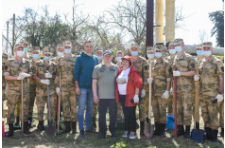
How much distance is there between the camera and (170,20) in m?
19.6

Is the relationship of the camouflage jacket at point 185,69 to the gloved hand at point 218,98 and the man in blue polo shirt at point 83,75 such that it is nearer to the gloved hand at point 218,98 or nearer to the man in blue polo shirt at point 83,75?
the gloved hand at point 218,98

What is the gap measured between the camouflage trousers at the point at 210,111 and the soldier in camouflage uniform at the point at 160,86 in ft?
2.87

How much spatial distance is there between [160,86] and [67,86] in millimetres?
2364

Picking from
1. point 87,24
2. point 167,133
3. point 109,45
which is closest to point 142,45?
point 109,45

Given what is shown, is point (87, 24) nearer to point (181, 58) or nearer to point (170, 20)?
point (170, 20)

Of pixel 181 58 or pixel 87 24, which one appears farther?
pixel 87 24

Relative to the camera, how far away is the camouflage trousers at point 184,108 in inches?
205

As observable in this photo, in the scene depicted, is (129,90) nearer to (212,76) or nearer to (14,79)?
(212,76)

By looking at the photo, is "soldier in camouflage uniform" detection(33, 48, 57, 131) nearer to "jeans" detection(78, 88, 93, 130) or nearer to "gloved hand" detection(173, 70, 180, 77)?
"jeans" detection(78, 88, 93, 130)

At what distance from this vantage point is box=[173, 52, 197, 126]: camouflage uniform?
17.1ft

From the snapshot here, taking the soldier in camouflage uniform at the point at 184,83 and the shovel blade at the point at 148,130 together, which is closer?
the soldier in camouflage uniform at the point at 184,83

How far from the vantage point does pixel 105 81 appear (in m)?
5.16

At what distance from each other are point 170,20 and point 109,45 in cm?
627

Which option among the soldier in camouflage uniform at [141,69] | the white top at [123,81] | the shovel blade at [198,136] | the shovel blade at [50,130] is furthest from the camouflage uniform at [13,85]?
the shovel blade at [198,136]
